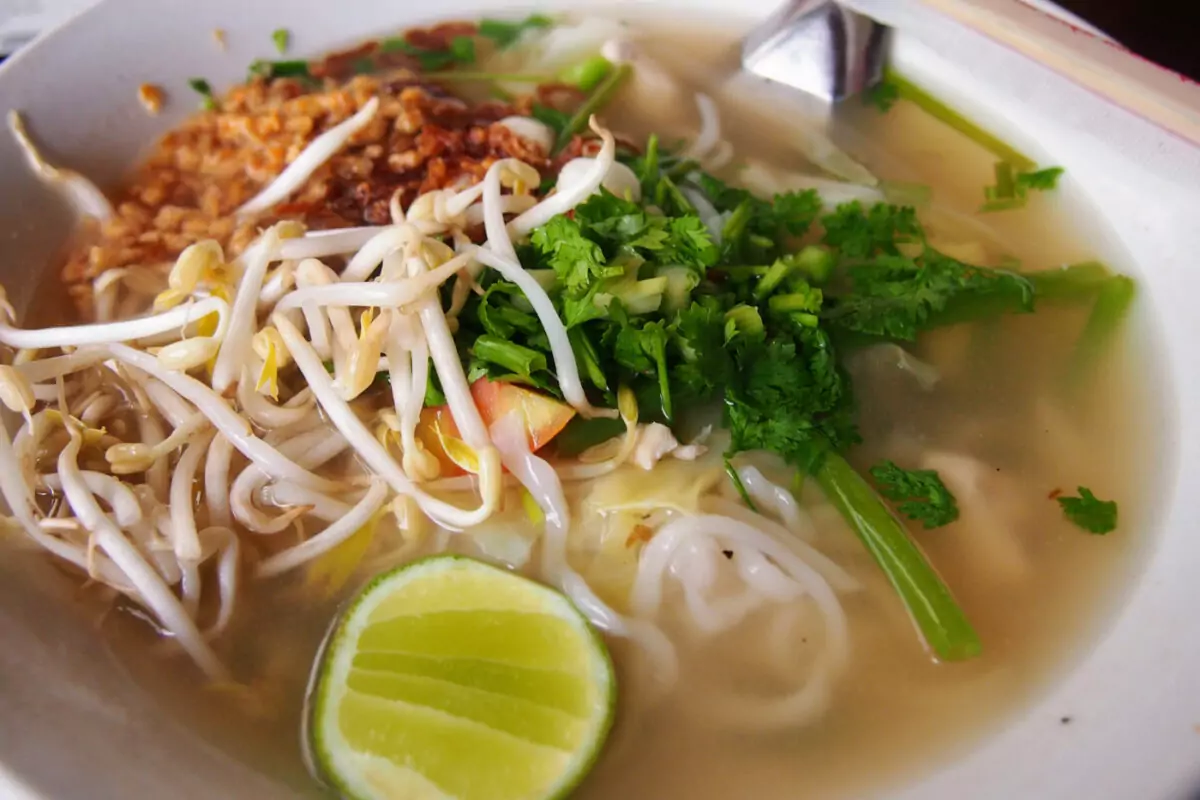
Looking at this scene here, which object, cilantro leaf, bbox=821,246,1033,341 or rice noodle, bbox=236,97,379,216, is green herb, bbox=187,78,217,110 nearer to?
rice noodle, bbox=236,97,379,216

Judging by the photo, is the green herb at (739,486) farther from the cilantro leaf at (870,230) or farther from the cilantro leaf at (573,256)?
the cilantro leaf at (870,230)

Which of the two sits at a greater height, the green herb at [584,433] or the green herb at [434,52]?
the green herb at [434,52]

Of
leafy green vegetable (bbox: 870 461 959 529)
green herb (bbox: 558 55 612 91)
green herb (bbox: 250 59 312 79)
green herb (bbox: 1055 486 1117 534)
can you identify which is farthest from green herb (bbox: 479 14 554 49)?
green herb (bbox: 1055 486 1117 534)

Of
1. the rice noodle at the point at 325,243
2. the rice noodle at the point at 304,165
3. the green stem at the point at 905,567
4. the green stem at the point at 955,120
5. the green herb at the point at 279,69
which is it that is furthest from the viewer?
the green herb at the point at 279,69

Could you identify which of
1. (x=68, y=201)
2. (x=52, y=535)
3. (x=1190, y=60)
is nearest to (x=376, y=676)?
(x=52, y=535)

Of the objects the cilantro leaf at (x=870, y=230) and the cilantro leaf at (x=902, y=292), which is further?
the cilantro leaf at (x=870, y=230)

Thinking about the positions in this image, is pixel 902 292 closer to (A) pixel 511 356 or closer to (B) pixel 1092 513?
(B) pixel 1092 513

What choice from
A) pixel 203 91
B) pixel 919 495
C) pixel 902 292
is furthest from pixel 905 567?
pixel 203 91

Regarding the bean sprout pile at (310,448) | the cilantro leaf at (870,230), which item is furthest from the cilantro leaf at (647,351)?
the cilantro leaf at (870,230)
